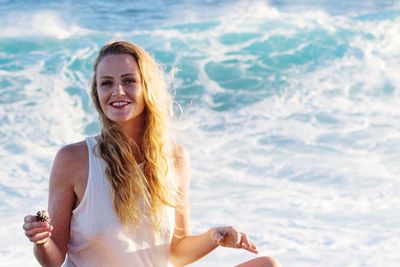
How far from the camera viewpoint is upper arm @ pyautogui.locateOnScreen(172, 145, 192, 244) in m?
3.46

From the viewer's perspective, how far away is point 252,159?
836cm

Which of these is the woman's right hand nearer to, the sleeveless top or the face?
the sleeveless top

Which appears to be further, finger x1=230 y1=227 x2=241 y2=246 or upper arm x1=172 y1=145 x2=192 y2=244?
upper arm x1=172 y1=145 x2=192 y2=244

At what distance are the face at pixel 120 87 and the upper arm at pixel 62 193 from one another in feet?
0.83

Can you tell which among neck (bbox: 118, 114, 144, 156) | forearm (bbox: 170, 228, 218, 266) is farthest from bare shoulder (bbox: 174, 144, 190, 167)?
forearm (bbox: 170, 228, 218, 266)

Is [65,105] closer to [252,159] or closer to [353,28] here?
[252,159]

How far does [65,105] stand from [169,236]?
7.67 m

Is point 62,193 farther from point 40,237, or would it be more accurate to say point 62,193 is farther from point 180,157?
point 180,157

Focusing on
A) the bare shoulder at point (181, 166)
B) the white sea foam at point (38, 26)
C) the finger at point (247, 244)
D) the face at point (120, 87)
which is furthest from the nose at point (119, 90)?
the white sea foam at point (38, 26)

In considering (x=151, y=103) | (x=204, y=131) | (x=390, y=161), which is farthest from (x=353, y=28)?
(x=151, y=103)

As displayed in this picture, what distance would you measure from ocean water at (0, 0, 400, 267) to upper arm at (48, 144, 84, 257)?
3.08 feet

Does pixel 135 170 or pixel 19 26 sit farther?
pixel 19 26

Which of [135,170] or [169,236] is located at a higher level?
[135,170]

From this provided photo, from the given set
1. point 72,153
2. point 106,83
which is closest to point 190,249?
point 72,153
